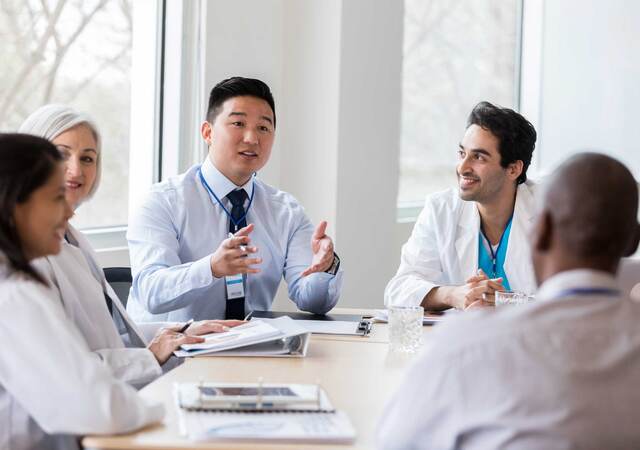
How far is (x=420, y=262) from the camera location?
370 cm

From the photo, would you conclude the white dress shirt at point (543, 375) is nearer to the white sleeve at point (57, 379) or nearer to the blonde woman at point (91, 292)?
the white sleeve at point (57, 379)

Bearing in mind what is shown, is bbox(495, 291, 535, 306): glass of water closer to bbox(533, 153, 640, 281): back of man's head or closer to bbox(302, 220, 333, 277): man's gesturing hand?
bbox(302, 220, 333, 277): man's gesturing hand

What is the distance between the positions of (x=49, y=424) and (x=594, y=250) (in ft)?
3.29

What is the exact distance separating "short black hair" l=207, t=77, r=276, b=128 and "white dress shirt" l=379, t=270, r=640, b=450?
88.7 inches

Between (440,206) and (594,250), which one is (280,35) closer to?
(440,206)

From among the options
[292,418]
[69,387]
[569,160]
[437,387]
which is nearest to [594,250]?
[569,160]

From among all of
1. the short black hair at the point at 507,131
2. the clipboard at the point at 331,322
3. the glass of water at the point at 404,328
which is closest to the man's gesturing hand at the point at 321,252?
the clipboard at the point at 331,322

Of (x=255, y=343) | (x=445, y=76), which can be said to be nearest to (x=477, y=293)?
(x=255, y=343)

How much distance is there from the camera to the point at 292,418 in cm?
182

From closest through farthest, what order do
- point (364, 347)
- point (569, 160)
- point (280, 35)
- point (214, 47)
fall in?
1. point (569, 160)
2. point (364, 347)
3. point (214, 47)
4. point (280, 35)

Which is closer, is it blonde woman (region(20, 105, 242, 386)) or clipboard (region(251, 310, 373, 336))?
blonde woman (region(20, 105, 242, 386))

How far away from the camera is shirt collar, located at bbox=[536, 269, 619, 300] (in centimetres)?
147

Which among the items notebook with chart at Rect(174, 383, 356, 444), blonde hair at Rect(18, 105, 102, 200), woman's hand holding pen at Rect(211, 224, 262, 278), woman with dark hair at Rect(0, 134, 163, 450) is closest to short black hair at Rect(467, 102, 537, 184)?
woman's hand holding pen at Rect(211, 224, 262, 278)

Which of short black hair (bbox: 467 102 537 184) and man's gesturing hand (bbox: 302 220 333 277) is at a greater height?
short black hair (bbox: 467 102 537 184)
